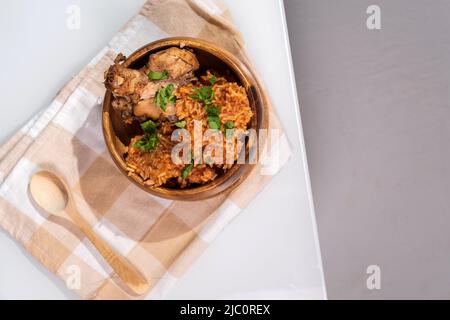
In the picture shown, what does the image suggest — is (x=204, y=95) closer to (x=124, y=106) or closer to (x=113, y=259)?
(x=124, y=106)

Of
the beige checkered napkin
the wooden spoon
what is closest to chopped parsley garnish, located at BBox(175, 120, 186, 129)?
the beige checkered napkin

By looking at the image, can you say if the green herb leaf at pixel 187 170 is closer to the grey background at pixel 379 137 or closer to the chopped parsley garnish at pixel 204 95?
the chopped parsley garnish at pixel 204 95

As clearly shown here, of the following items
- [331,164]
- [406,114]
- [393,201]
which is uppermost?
[406,114]

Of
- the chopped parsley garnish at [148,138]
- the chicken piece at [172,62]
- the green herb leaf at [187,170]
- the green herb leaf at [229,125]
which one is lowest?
the green herb leaf at [187,170]

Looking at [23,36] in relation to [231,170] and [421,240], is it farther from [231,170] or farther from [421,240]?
[421,240]

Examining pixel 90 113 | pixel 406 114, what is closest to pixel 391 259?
pixel 406 114

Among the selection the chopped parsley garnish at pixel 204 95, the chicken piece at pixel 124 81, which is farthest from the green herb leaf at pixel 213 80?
the chicken piece at pixel 124 81

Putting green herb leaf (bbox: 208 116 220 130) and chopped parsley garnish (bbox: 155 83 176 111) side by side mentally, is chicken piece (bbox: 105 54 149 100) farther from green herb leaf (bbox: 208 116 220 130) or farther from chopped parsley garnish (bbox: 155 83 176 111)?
green herb leaf (bbox: 208 116 220 130)
